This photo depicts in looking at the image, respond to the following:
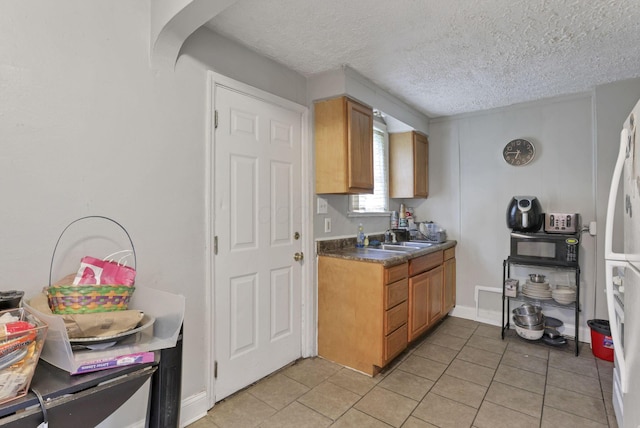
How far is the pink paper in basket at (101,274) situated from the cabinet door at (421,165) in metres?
3.08

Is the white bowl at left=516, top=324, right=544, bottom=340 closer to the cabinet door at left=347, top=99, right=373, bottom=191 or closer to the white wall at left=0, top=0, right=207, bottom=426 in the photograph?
the cabinet door at left=347, top=99, right=373, bottom=191

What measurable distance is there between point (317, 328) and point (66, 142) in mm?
2154

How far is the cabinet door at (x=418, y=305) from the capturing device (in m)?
2.72

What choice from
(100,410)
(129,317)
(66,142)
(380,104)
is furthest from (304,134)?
(100,410)

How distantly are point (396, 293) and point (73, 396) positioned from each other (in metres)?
2.08

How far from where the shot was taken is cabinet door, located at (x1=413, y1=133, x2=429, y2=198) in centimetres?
371

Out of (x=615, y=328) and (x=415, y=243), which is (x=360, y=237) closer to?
(x=415, y=243)

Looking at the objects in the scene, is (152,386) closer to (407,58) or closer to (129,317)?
(129,317)

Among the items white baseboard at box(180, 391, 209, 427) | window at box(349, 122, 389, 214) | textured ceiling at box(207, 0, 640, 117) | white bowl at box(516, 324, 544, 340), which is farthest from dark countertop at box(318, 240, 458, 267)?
textured ceiling at box(207, 0, 640, 117)

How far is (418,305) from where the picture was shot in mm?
2850

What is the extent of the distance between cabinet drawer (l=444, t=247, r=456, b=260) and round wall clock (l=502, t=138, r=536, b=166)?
3.66 ft

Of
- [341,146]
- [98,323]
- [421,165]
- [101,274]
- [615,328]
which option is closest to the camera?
[98,323]

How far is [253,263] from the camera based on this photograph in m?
2.28

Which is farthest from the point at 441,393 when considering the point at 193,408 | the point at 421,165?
the point at 421,165
